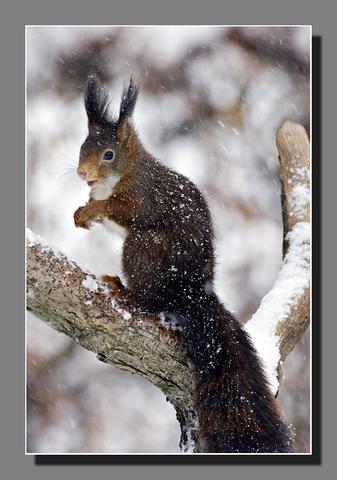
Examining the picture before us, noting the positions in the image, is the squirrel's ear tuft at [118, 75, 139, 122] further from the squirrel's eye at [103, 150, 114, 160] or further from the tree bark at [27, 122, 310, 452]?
the tree bark at [27, 122, 310, 452]

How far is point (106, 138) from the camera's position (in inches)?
144

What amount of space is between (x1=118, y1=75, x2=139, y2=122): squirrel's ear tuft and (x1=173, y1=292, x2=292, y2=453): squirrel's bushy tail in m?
1.04

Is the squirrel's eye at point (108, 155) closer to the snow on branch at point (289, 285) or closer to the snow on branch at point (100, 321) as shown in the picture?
the snow on branch at point (100, 321)

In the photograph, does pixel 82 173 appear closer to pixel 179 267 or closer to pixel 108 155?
pixel 108 155

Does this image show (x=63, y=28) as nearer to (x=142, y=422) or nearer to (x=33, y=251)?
(x=33, y=251)

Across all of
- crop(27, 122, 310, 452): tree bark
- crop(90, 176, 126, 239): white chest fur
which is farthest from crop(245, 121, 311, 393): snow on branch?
crop(90, 176, 126, 239): white chest fur

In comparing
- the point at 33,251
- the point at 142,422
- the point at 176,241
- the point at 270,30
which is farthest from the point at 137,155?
the point at 142,422

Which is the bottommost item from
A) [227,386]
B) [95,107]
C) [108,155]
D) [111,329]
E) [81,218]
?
[227,386]

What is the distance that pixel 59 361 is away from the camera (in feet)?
13.3

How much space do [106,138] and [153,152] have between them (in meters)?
0.37

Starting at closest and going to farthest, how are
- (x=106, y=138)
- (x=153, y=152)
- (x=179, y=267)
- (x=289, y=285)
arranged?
(x=179, y=267), (x=106, y=138), (x=153, y=152), (x=289, y=285)

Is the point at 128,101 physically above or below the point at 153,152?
above

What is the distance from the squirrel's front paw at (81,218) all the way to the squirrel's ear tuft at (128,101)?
1.74ft

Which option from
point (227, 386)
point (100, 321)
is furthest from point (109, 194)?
point (227, 386)
